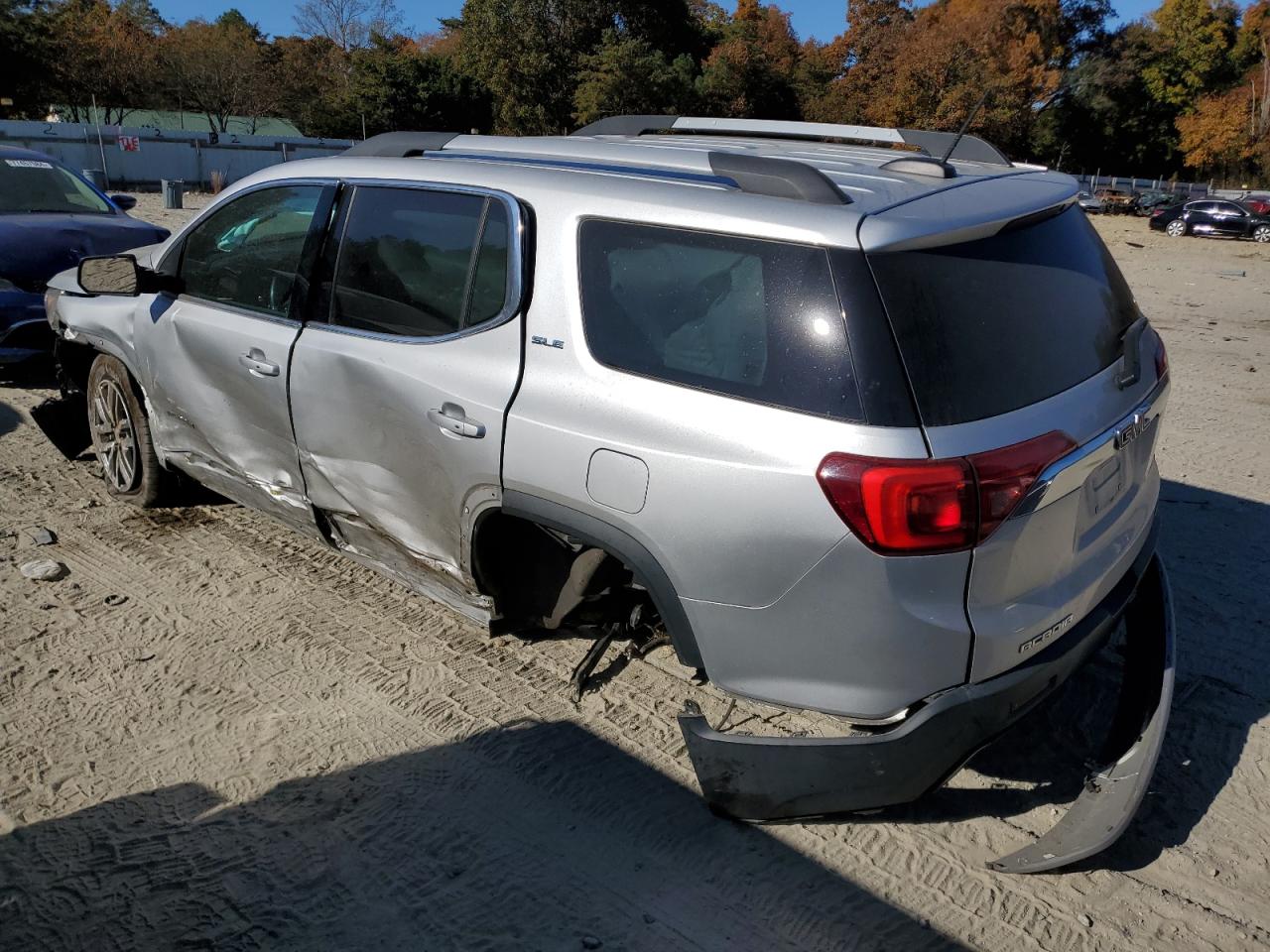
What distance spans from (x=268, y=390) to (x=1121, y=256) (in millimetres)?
21167

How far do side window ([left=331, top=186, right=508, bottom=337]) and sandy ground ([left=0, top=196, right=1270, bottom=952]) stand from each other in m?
1.32

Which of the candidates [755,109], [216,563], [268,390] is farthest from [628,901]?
[755,109]

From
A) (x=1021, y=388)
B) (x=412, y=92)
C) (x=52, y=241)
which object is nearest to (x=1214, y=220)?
(x=52, y=241)

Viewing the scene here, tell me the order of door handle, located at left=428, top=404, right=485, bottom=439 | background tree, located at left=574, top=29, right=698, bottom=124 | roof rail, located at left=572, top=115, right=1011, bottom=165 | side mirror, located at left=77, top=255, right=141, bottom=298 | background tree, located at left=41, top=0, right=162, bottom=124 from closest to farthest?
door handle, located at left=428, top=404, right=485, bottom=439 < roof rail, located at left=572, top=115, right=1011, bottom=165 < side mirror, located at left=77, top=255, right=141, bottom=298 < background tree, located at left=574, top=29, right=698, bottom=124 < background tree, located at left=41, top=0, right=162, bottom=124

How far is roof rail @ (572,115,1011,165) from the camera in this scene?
12.2 feet

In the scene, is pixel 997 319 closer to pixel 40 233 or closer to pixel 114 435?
pixel 114 435

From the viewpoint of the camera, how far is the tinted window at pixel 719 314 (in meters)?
2.51

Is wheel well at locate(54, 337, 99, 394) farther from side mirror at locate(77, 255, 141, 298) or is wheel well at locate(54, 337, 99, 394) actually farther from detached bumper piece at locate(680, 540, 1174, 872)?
detached bumper piece at locate(680, 540, 1174, 872)

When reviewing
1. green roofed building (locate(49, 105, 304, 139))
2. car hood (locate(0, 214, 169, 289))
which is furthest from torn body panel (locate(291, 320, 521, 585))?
green roofed building (locate(49, 105, 304, 139))

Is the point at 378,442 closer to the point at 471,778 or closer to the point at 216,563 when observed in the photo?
the point at 471,778

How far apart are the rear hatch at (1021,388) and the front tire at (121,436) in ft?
12.5

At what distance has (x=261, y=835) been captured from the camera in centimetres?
297

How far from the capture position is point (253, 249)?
13.7ft

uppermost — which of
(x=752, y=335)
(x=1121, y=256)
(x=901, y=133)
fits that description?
(x=901, y=133)
